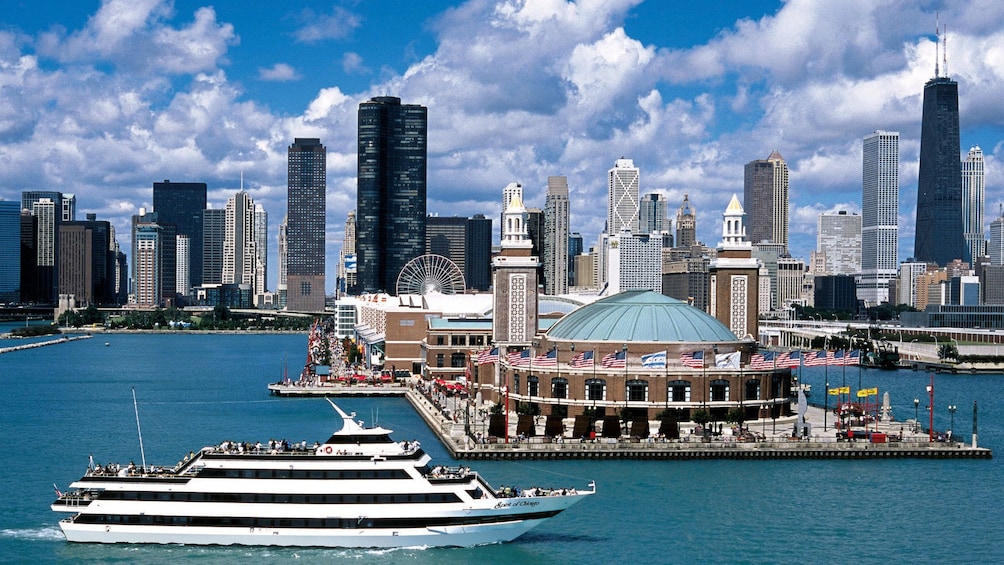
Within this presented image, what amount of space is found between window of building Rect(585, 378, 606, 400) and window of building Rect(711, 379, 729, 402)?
8.48 metres

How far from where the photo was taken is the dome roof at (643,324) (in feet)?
326

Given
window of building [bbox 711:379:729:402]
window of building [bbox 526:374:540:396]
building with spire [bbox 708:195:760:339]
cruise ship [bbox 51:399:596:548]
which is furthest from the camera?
building with spire [bbox 708:195:760:339]

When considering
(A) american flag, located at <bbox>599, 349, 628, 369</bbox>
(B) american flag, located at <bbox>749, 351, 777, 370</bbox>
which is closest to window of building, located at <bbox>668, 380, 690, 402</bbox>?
(A) american flag, located at <bbox>599, 349, 628, 369</bbox>

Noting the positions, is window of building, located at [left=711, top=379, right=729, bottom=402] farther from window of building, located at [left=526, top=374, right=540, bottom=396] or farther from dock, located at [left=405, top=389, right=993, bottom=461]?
window of building, located at [left=526, top=374, right=540, bottom=396]

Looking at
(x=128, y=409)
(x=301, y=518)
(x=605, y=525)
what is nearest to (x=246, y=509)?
(x=301, y=518)

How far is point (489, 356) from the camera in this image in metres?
109

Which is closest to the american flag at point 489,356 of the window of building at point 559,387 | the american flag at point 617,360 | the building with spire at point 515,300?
the building with spire at point 515,300

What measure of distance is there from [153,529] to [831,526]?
1343 inches

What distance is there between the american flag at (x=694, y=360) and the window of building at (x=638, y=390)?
3351 millimetres

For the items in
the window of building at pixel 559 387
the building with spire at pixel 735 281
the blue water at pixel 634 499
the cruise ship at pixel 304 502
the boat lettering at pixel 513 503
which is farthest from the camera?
the building with spire at pixel 735 281

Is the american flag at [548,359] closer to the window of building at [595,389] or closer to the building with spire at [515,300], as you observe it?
the window of building at [595,389]

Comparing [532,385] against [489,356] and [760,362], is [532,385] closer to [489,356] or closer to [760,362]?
[489,356]

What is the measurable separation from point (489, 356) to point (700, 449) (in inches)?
1096

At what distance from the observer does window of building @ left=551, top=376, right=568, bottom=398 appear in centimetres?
9888
